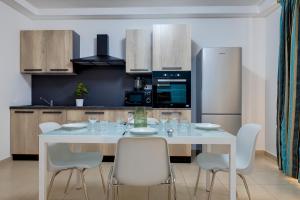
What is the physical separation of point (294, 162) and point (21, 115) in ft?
13.2

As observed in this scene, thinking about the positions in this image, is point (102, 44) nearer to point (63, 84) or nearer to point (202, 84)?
point (63, 84)

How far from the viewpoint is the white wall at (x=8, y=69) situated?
3713 millimetres

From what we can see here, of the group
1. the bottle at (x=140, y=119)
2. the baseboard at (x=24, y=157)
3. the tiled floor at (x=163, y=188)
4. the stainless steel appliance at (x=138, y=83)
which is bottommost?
the tiled floor at (x=163, y=188)

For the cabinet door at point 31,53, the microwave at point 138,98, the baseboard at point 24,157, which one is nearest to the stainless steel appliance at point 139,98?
the microwave at point 138,98

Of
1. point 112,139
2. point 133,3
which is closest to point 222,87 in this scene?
point 133,3

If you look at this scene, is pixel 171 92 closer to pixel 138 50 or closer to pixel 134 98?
pixel 134 98

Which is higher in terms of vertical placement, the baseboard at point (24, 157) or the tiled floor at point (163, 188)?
the baseboard at point (24, 157)

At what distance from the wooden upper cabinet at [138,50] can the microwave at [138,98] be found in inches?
15.5

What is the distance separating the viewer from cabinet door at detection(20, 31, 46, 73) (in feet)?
13.5

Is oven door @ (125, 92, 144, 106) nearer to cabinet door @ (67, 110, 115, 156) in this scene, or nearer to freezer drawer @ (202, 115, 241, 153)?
cabinet door @ (67, 110, 115, 156)

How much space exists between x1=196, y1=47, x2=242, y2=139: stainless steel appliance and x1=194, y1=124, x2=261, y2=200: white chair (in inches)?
53.7

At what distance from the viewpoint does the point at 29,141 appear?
12.8 ft

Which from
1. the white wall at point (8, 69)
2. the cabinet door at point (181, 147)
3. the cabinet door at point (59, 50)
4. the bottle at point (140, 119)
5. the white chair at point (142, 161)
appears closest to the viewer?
the white chair at point (142, 161)

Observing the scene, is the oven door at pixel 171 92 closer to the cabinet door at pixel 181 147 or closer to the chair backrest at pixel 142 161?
the cabinet door at pixel 181 147
